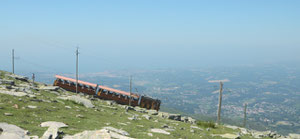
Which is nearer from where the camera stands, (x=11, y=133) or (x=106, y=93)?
(x=11, y=133)

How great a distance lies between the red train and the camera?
130 feet

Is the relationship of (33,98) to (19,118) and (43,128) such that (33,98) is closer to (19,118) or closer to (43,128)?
(19,118)

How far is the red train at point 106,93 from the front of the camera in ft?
130

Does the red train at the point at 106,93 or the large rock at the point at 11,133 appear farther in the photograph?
the red train at the point at 106,93

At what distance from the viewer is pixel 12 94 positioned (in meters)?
19.8

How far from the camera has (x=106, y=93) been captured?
129 ft

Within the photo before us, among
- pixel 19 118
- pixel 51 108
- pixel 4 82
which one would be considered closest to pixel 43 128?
pixel 19 118

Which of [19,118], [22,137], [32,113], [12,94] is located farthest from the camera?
[12,94]

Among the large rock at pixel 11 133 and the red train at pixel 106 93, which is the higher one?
the large rock at pixel 11 133

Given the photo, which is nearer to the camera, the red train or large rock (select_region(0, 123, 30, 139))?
large rock (select_region(0, 123, 30, 139))

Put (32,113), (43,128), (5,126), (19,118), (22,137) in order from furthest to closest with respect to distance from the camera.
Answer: (32,113), (19,118), (43,128), (5,126), (22,137)

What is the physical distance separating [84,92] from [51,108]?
73.9 ft

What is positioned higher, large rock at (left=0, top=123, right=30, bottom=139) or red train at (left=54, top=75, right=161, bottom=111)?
large rock at (left=0, top=123, right=30, bottom=139)

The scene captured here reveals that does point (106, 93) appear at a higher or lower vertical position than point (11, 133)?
lower
